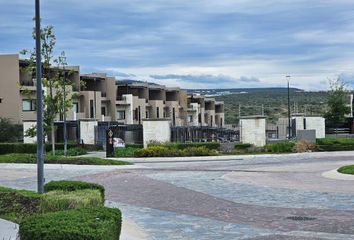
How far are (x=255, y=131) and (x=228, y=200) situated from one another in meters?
27.8

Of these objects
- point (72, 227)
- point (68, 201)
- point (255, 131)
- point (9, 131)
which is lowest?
point (68, 201)

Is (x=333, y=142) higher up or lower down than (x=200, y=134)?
lower down

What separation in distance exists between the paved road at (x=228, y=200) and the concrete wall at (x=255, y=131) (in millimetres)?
14917

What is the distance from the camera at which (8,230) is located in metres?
10.0

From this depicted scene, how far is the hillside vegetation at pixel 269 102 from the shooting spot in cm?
11181

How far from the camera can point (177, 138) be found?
50.9m

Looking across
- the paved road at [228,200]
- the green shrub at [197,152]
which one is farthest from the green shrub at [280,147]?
the paved road at [228,200]

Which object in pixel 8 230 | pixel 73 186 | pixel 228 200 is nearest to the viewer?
pixel 8 230

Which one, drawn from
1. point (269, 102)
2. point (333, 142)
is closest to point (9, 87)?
point (333, 142)

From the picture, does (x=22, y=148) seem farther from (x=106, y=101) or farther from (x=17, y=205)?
(x=106, y=101)

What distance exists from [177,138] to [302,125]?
10.8 m

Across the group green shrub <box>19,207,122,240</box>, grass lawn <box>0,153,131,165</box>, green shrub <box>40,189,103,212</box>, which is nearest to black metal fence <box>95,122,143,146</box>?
grass lawn <box>0,153,131,165</box>

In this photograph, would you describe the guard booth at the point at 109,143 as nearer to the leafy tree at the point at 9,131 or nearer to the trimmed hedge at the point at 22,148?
the trimmed hedge at the point at 22,148

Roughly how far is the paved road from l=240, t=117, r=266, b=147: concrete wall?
587 inches
